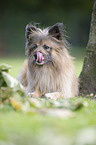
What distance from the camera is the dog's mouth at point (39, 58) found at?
5.06 m

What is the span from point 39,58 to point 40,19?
15.8m

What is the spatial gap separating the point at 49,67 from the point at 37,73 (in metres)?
0.27

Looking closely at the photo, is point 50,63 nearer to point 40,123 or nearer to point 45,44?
point 45,44

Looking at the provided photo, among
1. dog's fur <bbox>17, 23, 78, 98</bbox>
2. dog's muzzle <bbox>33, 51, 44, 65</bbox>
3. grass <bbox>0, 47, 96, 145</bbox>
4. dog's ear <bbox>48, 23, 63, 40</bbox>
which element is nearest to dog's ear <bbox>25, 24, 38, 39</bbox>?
dog's fur <bbox>17, 23, 78, 98</bbox>

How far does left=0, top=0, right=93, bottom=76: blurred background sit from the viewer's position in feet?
67.3

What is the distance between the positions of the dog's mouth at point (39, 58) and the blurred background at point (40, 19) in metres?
15.3

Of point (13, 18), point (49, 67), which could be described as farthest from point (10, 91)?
point (13, 18)

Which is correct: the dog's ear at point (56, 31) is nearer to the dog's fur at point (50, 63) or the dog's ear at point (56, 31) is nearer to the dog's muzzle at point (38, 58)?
the dog's fur at point (50, 63)

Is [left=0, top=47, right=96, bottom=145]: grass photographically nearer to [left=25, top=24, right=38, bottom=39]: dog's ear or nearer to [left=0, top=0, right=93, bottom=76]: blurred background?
[left=25, top=24, right=38, bottom=39]: dog's ear

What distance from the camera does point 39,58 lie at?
508 centimetres

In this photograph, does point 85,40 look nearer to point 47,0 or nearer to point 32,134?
point 47,0

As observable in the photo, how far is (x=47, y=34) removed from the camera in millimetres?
5297

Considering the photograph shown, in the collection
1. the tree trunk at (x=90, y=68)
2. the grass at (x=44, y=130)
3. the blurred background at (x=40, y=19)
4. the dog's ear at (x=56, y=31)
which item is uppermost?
the blurred background at (x=40, y=19)

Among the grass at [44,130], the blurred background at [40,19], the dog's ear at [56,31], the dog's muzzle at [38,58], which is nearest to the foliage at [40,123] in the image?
the grass at [44,130]
